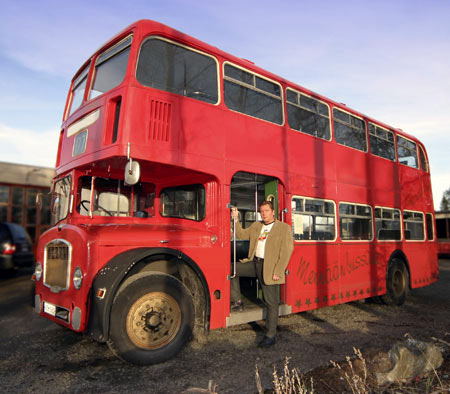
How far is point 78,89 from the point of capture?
17.0 ft

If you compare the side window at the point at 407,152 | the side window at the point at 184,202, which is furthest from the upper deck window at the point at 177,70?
the side window at the point at 407,152

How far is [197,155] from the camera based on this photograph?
442cm

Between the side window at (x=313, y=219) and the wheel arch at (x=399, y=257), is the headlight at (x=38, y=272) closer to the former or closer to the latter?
the side window at (x=313, y=219)

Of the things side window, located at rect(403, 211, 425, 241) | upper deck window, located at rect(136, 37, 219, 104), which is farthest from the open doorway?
side window, located at rect(403, 211, 425, 241)

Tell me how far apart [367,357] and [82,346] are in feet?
10.7

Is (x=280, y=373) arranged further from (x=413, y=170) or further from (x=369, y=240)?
(x=413, y=170)

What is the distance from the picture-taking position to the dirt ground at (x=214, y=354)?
3.31 m

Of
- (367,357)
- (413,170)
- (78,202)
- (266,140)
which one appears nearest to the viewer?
(367,357)

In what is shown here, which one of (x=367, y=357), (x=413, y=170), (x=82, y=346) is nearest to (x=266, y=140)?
(x=367, y=357)

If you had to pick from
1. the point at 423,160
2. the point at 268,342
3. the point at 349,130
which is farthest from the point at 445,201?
the point at 268,342

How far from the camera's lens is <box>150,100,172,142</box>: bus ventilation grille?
4.02 meters

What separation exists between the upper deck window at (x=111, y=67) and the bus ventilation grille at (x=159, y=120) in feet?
1.73

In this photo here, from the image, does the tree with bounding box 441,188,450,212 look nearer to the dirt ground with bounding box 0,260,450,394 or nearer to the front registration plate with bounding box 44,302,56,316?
the dirt ground with bounding box 0,260,450,394

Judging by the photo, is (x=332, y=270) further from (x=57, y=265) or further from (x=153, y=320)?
(x=57, y=265)
